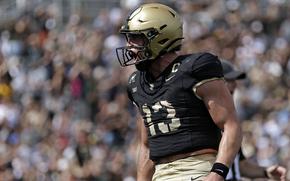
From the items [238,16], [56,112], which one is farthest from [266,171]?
[238,16]

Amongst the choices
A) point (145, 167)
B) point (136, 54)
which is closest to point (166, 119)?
point (136, 54)

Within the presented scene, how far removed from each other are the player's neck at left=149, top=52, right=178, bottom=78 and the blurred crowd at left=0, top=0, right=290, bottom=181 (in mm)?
8525

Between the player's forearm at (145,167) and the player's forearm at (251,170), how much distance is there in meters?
1.50

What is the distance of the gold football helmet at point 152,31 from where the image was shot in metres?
5.64

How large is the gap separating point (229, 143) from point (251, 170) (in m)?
2.09

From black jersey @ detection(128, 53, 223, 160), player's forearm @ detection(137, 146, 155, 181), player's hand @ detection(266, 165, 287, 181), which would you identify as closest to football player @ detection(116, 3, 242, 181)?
black jersey @ detection(128, 53, 223, 160)

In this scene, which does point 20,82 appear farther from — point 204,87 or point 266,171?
point 204,87

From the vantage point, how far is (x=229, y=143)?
536 centimetres

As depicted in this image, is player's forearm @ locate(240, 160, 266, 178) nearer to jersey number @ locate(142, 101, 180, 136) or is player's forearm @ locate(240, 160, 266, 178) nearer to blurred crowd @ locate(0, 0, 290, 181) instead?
jersey number @ locate(142, 101, 180, 136)

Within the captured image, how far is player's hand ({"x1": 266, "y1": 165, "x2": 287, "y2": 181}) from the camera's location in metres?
6.91

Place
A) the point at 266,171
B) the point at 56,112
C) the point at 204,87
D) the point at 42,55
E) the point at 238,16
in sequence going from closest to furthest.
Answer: the point at 204,87 < the point at 266,171 < the point at 56,112 < the point at 42,55 < the point at 238,16

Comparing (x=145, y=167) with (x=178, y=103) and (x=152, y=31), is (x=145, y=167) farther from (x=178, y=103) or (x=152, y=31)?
(x=152, y=31)

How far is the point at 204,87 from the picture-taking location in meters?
5.41

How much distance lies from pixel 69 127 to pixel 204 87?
1079 centimetres
